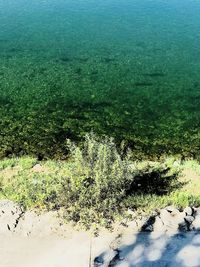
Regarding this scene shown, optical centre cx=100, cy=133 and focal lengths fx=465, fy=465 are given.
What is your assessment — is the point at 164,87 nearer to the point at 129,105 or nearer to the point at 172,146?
the point at 129,105

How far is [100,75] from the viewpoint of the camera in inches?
698

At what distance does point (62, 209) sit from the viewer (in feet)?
28.6

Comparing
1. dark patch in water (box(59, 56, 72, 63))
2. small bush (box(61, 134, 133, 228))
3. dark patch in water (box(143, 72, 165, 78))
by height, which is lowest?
dark patch in water (box(143, 72, 165, 78))

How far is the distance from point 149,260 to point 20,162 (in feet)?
16.0

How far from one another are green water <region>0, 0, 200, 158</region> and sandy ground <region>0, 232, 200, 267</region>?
13.1 feet

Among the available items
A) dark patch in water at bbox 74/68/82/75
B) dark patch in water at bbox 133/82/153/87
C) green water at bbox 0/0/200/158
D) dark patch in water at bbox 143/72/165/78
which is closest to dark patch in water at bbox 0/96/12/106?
green water at bbox 0/0/200/158

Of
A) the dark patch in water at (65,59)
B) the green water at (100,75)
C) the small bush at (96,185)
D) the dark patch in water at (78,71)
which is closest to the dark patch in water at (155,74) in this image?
the green water at (100,75)

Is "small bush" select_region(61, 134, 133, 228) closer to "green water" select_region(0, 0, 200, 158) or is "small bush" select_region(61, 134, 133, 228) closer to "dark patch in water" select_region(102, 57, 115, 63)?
"green water" select_region(0, 0, 200, 158)

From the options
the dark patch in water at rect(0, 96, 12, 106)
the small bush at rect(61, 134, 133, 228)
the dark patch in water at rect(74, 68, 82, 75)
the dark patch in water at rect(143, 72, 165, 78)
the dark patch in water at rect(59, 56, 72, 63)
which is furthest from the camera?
the dark patch in water at rect(59, 56, 72, 63)

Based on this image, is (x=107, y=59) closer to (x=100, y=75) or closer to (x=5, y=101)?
(x=100, y=75)

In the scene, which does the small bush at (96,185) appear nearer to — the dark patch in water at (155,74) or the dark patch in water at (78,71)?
the dark patch in water at (155,74)

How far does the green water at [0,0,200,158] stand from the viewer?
1293 centimetres

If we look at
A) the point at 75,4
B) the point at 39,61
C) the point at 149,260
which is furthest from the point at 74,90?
the point at 75,4

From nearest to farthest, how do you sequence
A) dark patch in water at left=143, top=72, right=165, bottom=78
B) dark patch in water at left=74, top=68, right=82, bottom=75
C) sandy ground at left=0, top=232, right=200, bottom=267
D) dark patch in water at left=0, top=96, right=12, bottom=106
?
1. sandy ground at left=0, top=232, right=200, bottom=267
2. dark patch in water at left=0, top=96, right=12, bottom=106
3. dark patch in water at left=143, top=72, right=165, bottom=78
4. dark patch in water at left=74, top=68, right=82, bottom=75
